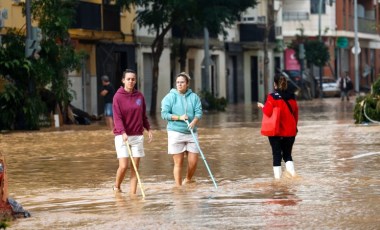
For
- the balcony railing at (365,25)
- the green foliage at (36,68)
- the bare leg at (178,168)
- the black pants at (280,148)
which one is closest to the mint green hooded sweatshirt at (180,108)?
the bare leg at (178,168)

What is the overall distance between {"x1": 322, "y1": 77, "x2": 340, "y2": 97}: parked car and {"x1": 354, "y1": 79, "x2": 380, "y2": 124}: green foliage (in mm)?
44429

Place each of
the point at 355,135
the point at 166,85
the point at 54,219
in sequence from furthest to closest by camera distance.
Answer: the point at 166,85 < the point at 355,135 < the point at 54,219

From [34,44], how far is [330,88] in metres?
45.9

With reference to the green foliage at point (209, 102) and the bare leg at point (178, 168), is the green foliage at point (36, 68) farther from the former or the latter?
the bare leg at point (178, 168)

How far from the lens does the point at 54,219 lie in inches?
524

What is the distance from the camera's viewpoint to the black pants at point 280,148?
17750mm

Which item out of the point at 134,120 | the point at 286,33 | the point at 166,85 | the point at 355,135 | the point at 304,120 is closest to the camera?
the point at 134,120

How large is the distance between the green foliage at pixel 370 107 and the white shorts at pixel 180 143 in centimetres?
1670

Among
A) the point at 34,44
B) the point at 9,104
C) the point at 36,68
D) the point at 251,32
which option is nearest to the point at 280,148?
the point at 9,104

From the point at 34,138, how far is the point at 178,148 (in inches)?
577

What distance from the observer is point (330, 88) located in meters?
79.4

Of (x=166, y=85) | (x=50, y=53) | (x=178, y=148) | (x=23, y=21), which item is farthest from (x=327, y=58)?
(x=178, y=148)

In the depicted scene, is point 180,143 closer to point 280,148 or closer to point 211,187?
point 211,187

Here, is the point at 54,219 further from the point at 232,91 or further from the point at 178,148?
the point at 232,91
